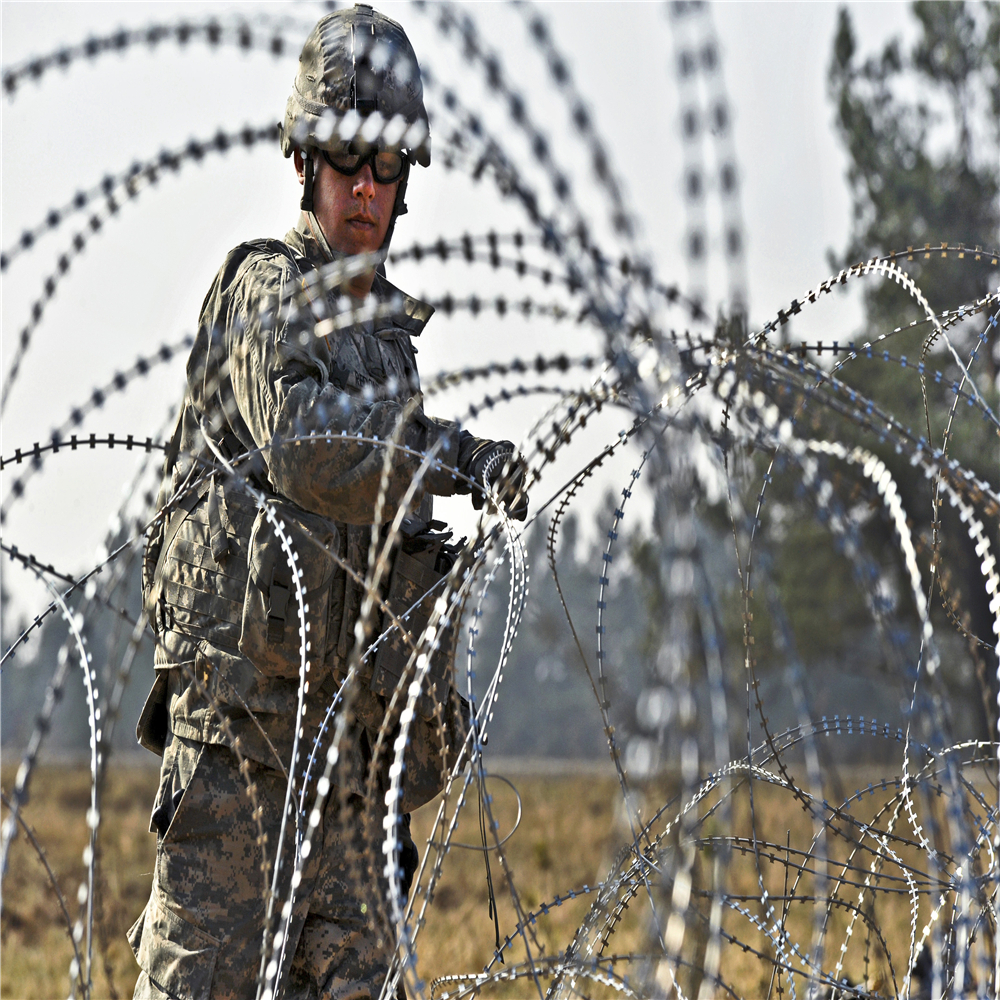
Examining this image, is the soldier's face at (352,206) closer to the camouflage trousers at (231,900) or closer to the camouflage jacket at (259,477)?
the camouflage jacket at (259,477)

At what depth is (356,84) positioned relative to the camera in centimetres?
265

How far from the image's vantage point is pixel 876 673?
27.2 meters

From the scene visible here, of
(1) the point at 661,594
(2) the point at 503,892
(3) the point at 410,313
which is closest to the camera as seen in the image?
(1) the point at 661,594

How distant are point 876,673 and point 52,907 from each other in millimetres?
22476

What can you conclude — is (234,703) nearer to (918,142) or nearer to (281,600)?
(281,600)

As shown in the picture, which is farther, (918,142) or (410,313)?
(918,142)

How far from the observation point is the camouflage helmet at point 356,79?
2.63m

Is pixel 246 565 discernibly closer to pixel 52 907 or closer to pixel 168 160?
pixel 168 160

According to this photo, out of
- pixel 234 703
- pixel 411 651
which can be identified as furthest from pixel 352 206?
pixel 234 703

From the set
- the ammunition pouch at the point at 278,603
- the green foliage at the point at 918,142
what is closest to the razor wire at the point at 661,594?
the ammunition pouch at the point at 278,603

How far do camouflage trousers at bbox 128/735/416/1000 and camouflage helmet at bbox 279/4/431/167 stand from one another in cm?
137

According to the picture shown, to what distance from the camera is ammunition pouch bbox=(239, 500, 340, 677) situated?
8.36ft

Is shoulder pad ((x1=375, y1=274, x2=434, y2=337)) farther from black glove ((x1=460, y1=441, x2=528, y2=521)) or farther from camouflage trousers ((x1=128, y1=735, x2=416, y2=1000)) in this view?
camouflage trousers ((x1=128, y1=735, x2=416, y2=1000))

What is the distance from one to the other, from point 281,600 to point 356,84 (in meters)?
1.10
